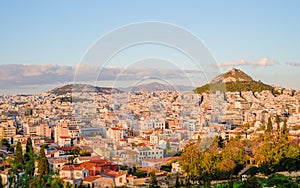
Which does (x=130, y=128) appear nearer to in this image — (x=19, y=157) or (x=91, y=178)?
(x=91, y=178)

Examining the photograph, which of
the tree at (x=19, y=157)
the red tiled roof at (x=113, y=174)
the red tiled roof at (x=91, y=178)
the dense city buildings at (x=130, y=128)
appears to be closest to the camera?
the tree at (x=19, y=157)

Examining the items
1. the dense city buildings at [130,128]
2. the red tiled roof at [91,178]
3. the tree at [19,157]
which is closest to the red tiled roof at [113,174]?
the dense city buildings at [130,128]

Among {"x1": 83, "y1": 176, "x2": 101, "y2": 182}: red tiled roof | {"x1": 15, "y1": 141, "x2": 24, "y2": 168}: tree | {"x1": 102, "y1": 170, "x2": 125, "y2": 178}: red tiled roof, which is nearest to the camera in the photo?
{"x1": 15, "y1": 141, "x2": 24, "y2": 168}: tree

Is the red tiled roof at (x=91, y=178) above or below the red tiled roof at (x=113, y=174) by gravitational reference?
below

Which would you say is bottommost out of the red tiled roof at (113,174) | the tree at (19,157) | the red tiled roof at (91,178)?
the red tiled roof at (91,178)

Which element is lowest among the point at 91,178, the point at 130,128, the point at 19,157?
the point at 91,178

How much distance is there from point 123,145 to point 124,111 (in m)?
5.15

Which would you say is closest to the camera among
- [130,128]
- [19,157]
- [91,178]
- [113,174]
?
[19,157]

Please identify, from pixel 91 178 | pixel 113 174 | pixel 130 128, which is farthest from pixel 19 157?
pixel 130 128

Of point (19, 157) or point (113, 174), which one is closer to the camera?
point (19, 157)

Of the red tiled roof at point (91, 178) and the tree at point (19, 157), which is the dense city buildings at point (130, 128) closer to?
the red tiled roof at point (91, 178)

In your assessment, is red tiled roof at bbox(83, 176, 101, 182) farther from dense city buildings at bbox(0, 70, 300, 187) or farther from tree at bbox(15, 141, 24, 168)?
tree at bbox(15, 141, 24, 168)

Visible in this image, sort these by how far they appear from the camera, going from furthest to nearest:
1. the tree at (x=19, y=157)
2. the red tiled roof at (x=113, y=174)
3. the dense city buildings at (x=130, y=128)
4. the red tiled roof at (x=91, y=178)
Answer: the dense city buildings at (x=130, y=128) < the red tiled roof at (x=113, y=174) < the red tiled roof at (x=91, y=178) < the tree at (x=19, y=157)

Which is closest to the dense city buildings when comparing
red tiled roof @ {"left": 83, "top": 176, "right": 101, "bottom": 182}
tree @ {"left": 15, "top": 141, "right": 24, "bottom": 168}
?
red tiled roof @ {"left": 83, "top": 176, "right": 101, "bottom": 182}
